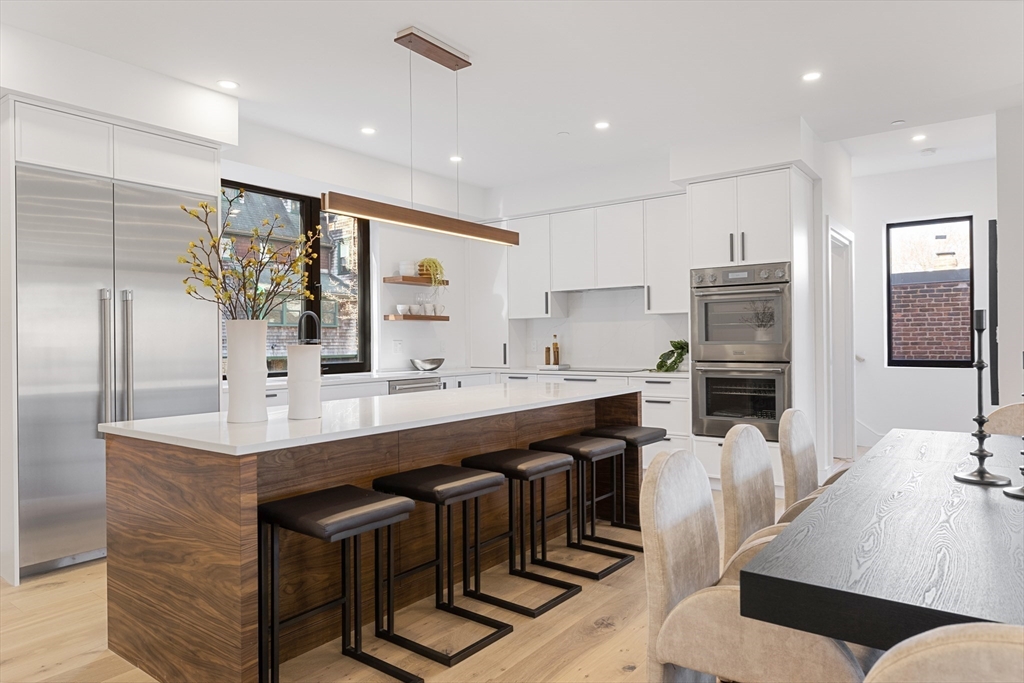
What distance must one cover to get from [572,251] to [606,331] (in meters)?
0.84

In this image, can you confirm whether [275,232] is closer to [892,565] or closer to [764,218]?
[764,218]

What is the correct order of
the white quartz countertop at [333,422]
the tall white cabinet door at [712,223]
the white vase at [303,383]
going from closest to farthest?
the white quartz countertop at [333,422], the white vase at [303,383], the tall white cabinet door at [712,223]

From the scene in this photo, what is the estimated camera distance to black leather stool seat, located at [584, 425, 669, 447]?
3543mm

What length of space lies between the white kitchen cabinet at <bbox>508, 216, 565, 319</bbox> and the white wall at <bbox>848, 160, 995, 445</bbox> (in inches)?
122

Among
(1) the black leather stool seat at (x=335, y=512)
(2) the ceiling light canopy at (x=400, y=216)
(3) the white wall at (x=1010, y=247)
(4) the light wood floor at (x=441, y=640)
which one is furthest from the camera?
(3) the white wall at (x=1010, y=247)

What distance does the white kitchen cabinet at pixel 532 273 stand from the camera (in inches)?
244

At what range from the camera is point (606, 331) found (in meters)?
6.24

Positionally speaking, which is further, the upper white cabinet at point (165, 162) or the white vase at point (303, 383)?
the upper white cabinet at point (165, 162)

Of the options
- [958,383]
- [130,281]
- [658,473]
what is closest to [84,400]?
[130,281]

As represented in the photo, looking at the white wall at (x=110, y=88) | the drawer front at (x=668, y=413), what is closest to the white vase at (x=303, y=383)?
the white wall at (x=110, y=88)

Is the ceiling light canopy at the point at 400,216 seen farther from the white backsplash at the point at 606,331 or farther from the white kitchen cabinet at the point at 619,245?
the white backsplash at the point at 606,331

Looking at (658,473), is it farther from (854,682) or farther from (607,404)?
(607,404)

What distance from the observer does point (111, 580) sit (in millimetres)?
2430

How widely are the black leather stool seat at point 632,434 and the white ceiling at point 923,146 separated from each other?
9.95ft
